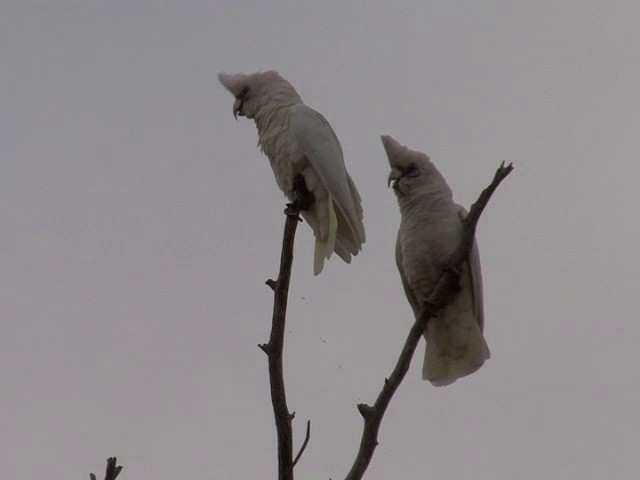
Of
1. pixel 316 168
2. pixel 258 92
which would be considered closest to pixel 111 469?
pixel 316 168

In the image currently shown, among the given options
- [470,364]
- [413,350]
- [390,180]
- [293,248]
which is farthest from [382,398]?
[390,180]

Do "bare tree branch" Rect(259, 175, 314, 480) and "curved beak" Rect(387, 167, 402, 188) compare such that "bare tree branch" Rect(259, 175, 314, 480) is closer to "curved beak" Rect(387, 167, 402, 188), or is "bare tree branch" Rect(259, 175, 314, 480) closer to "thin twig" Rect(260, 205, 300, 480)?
"thin twig" Rect(260, 205, 300, 480)

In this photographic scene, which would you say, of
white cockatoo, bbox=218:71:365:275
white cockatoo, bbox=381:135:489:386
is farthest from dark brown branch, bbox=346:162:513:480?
white cockatoo, bbox=218:71:365:275

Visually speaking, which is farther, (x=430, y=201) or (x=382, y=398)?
(x=430, y=201)

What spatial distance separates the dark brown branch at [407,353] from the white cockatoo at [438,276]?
1.78ft

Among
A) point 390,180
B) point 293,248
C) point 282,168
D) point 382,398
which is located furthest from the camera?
point 282,168

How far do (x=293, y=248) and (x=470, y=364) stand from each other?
4.66 ft

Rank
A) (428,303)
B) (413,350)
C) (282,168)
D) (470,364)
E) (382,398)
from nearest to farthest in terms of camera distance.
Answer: (382,398)
(413,350)
(428,303)
(470,364)
(282,168)

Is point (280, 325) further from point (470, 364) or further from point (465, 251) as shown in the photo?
point (470, 364)

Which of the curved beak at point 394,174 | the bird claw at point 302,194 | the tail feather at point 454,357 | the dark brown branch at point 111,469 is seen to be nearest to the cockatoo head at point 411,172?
the curved beak at point 394,174

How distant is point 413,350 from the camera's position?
9.95 ft

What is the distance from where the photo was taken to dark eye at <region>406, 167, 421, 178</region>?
442 centimetres

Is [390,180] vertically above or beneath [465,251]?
above

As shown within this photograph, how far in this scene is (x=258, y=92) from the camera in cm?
530
